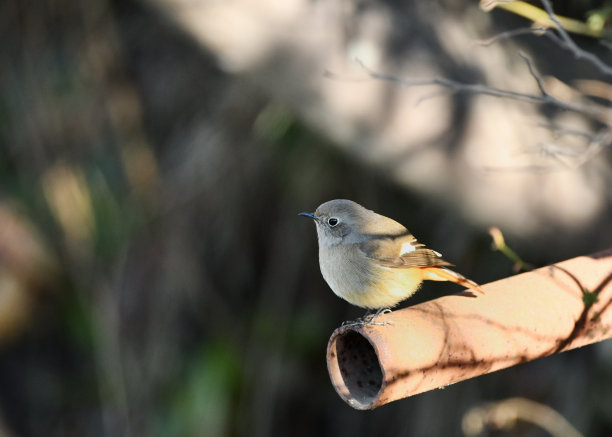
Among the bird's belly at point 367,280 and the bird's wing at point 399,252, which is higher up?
the bird's wing at point 399,252

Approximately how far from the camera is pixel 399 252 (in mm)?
2133

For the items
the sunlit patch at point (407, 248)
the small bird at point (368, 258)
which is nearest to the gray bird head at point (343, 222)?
the small bird at point (368, 258)

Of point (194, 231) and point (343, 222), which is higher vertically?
point (343, 222)

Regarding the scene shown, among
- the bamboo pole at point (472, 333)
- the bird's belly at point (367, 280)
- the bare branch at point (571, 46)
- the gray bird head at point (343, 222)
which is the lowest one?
the bird's belly at point (367, 280)

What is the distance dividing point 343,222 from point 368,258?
0.12 metres

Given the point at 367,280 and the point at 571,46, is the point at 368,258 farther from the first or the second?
the point at 571,46

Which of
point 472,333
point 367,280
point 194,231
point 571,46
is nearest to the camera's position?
point 472,333

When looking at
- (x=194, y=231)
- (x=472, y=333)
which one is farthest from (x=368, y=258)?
(x=194, y=231)

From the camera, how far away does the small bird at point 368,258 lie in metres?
2.09

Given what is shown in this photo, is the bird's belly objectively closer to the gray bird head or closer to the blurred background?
the gray bird head

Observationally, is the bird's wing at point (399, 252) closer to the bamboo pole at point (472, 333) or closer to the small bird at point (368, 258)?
the small bird at point (368, 258)

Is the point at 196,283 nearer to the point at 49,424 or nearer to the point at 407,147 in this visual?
the point at 407,147

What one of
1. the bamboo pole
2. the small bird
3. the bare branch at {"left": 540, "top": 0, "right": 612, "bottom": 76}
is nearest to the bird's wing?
the small bird

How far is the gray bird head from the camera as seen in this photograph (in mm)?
2188
